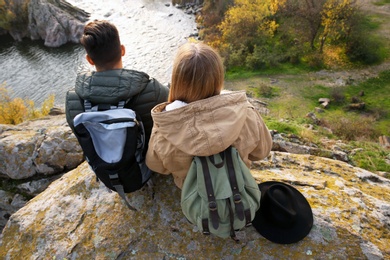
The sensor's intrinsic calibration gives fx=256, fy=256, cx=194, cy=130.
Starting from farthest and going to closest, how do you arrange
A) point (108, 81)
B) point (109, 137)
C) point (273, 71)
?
point (273, 71) < point (108, 81) < point (109, 137)

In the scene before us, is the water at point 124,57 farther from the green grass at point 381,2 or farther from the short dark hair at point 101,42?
the short dark hair at point 101,42

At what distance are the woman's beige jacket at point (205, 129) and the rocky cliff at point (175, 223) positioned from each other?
1092 millimetres

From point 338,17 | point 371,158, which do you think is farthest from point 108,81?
point 338,17

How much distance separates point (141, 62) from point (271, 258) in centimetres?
2746

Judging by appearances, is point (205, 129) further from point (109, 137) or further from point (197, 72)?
point (109, 137)

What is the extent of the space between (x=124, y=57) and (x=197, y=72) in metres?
27.1

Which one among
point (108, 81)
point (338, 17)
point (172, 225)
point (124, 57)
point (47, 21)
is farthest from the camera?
point (47, 21)

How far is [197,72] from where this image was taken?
7.89ft

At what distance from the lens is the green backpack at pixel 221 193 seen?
239 cm

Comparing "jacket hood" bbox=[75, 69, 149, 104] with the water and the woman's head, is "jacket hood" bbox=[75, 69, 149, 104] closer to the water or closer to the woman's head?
the woman's head

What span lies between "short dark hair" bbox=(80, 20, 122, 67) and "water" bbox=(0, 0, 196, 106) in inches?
886

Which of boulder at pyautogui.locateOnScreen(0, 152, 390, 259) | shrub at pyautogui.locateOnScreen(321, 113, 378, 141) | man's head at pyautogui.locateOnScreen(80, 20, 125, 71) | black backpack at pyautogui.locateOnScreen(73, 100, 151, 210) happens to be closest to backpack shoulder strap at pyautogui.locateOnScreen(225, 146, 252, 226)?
boulder at pyautogui.locateOnScreen(0, 152, 390, 259)

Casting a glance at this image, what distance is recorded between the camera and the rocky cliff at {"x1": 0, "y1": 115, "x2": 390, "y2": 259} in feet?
9.59

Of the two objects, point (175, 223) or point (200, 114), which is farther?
point (175, 223)
